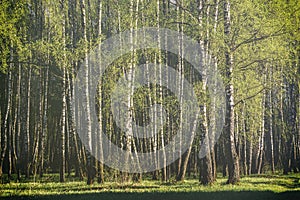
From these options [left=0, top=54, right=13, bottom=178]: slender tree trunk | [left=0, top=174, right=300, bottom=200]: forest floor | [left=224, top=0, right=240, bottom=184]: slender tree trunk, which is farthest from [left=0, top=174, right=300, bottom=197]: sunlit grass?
[left=0, top=54, right=13, bottom=178]: slender tree trunk

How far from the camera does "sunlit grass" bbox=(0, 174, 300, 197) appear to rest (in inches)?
426

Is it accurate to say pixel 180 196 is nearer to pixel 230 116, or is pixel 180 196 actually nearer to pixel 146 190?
pixel 146 190

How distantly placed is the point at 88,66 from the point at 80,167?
2604 millimetres

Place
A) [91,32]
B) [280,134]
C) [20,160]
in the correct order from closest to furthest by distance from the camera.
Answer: [20,160] < [91,32] < [280,134]

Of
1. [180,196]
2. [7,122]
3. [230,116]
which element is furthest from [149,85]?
[7,122]

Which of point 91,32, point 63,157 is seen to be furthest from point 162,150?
point 91,32

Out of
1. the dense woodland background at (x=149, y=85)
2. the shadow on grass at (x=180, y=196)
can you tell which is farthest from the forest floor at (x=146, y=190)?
the dense woodland background at (x=149, y=85)

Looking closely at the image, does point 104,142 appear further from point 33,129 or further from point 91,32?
point 91,32

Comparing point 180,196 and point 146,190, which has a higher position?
point 146,190

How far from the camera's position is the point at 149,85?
1286cm

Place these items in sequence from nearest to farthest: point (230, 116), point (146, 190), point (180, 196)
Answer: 1. point (180, 196)
2. point (146, 190)
3. point (230, 116)

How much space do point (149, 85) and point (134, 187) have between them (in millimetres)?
2979

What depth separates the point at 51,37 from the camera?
11.8 meters

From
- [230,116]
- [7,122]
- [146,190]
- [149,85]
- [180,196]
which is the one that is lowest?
[180,196]
